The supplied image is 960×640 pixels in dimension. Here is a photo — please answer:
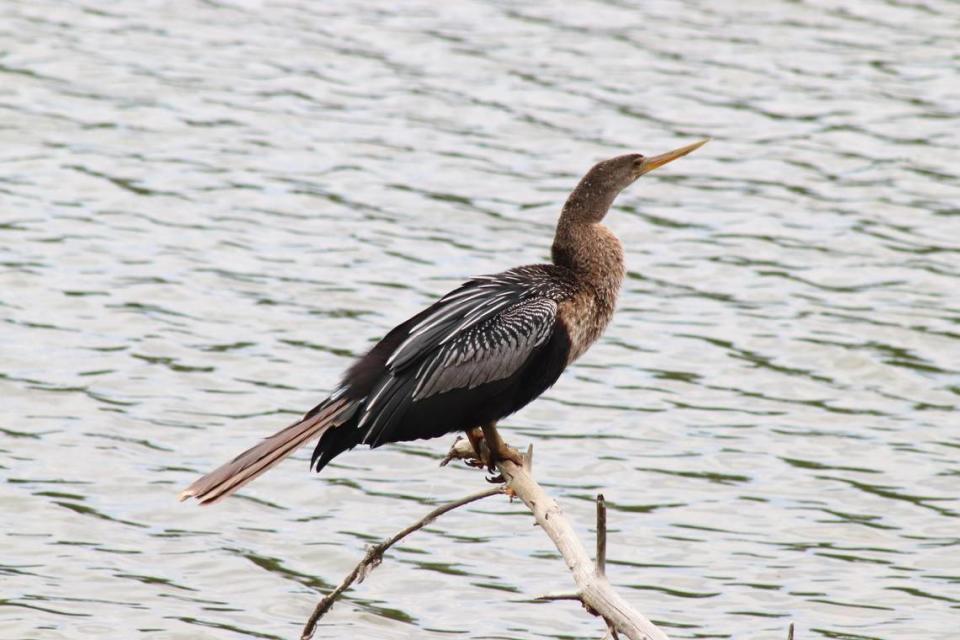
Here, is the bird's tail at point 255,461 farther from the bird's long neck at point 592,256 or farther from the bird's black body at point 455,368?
the bird's long neck at point 592,256

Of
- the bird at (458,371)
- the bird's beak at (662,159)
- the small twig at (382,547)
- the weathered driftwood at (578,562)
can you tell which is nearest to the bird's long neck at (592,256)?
the bird at (458,371)

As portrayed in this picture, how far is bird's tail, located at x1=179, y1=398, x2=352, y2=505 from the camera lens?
253 inches

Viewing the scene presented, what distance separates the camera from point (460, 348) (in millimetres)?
6793

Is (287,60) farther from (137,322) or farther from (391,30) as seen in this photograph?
(137,322)

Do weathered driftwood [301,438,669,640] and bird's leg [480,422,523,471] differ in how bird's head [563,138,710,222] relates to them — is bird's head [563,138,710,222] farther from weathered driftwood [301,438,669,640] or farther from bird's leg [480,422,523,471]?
weathered driftwood [301,438,669,640]

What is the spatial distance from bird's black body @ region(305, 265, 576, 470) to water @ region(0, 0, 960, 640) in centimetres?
192

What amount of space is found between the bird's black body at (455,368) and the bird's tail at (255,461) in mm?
104

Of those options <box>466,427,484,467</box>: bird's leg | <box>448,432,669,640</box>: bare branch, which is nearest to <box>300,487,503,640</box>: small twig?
<box>448,432,669,640</box>: bare branch

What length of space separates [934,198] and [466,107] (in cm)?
399

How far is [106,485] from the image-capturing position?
372 inches

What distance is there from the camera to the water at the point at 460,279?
884cm

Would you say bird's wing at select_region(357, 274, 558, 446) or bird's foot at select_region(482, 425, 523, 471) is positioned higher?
bird's wing at select_region(357, 274, 558, 446)

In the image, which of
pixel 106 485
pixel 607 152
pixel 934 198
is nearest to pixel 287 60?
pixel 607 152

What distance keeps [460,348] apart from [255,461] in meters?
0.91
